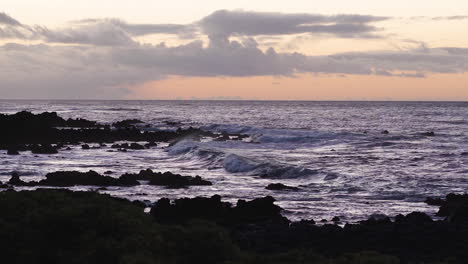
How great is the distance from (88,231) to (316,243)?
5.55 metres

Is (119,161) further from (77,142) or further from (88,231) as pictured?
(88,231)

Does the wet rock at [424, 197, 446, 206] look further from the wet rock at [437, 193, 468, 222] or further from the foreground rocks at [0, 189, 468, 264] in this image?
the foreground rocks at [0, 189, 468, 264]

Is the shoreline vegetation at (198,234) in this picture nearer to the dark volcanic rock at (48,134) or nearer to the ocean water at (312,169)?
the ocean water at (312,169)

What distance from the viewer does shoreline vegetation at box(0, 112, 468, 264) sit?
9039 millimetres

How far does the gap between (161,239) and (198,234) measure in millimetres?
615

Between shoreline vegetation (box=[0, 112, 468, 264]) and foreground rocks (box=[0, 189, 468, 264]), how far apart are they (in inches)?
0.6

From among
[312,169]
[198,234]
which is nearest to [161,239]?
[198,234]

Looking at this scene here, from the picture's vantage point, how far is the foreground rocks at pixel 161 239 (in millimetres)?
8992

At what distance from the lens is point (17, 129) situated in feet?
178

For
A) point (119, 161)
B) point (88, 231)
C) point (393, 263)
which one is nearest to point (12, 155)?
point (119, 161)

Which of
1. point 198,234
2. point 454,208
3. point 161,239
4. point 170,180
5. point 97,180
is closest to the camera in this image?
point 161,239

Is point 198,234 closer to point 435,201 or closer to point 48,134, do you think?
point 435,201

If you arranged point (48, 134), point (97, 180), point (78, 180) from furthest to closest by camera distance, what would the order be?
point (48, 134) < point (78, 180) < point (97, 180)

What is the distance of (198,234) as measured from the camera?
9.65 metres
